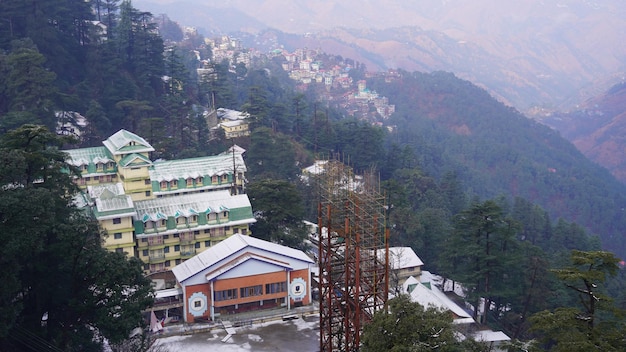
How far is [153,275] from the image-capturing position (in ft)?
91.1

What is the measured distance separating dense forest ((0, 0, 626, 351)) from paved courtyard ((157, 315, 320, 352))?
399 cm

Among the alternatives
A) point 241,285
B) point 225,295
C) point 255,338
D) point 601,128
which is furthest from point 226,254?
point 601,128

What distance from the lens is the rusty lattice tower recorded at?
1892cm

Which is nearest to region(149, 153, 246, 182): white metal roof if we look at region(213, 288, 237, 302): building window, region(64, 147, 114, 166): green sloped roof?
region(64, 147, 114, 166): green sloped roof

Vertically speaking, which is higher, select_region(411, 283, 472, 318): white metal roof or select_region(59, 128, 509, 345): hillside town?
select_region(59, 128, 509, 345): hillside town

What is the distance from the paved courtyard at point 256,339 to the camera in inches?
901

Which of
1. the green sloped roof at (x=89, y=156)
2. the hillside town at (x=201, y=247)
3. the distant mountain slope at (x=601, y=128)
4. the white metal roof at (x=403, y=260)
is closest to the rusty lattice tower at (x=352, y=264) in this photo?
the hillside town at (x=201, y=247)

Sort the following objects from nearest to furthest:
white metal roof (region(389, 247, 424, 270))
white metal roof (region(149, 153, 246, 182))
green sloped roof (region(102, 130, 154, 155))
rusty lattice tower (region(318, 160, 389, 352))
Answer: rusty lattice tower (region(318, 160, 389, 352)) < white metal roof (region(389, 247, 424, 270)) < green sloped roof (region(102, 130, 154, 155)) < white metal roof (region(149, 153, 246, 182))

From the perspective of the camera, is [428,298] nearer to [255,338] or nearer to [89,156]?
[255,338]

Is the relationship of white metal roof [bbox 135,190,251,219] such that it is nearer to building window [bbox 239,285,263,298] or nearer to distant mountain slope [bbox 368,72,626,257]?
building window [bbox 239,285,263,298]

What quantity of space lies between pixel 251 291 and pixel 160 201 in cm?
629

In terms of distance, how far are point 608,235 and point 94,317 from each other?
2539 inches

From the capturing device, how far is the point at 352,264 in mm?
19422

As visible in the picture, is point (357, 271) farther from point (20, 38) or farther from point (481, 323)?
point (20, 38)
